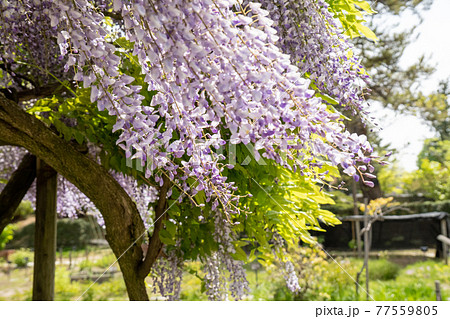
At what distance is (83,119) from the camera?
142 cm

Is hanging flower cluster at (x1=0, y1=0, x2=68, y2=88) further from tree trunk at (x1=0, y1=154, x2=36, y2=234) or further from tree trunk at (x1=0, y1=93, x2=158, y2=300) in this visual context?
tree trunk at (x1=0, y1=154, x2=36, y2=234)

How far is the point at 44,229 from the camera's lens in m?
2.11

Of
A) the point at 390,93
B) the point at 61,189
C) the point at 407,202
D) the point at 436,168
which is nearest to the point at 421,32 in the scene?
the point at 390,93

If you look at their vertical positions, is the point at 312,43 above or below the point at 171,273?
above

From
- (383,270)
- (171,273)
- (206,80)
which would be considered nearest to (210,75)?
(206,80)

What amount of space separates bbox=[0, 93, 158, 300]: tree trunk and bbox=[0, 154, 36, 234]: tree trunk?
872 mm

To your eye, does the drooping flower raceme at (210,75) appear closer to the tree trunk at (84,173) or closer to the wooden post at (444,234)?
the tree trunk at (84,173)

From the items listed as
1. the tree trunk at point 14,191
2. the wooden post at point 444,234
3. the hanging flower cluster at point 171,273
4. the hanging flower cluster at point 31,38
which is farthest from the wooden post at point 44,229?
the wooden post at point 444,234

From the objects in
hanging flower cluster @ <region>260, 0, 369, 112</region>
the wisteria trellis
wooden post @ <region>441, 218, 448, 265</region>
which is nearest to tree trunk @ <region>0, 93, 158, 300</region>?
the wisteria trellis

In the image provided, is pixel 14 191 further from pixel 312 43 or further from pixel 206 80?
pixel 206 80

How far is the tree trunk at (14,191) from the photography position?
2.02 metres

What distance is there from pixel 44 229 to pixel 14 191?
0.24 m

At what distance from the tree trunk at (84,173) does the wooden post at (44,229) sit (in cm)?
82
